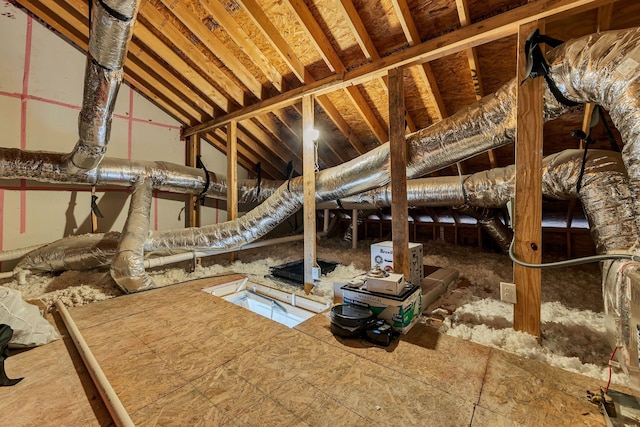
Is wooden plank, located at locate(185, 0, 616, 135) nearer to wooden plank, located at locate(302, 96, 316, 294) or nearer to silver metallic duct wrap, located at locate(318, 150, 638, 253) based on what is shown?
wooden plank, located at locate(302, 96, 316, 294)

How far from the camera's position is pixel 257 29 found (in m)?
2.46

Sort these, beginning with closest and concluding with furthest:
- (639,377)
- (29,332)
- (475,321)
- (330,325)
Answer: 1. (639,377)
2. (29,332)
3. (330,325)
4. (475,321)

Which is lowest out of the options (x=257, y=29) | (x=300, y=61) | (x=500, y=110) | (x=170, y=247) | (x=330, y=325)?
(x=330, y=325)

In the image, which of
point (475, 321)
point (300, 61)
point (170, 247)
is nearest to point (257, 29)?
point (300, 61)

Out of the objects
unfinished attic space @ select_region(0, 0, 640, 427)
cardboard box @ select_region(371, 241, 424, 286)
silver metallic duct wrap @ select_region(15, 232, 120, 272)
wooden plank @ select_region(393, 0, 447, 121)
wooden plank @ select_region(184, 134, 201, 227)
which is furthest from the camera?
wooden plank @ select_region(184, 134, 201, 227)

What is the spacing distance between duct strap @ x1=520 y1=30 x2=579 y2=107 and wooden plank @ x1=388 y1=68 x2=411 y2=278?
82 cm

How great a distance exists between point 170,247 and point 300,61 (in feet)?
8.27

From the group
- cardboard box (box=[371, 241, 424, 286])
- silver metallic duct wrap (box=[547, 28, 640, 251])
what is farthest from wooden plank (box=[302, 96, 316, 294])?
silver metallic duct wrap (box=[547, 28, 640, 251])

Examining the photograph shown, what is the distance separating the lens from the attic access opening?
2.96 m

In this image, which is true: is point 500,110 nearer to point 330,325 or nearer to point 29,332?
point 330,325

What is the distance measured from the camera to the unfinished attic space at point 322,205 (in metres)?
1.12

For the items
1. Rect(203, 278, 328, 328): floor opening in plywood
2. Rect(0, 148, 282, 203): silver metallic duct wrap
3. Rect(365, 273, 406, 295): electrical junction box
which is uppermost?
Rect(0, 148, 282, 203): silver metallic duct wrap

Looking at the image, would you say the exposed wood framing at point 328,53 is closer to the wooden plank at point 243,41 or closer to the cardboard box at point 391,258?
the wooden plank at point 243,41

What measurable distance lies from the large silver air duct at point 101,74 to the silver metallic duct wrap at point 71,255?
77 cm
